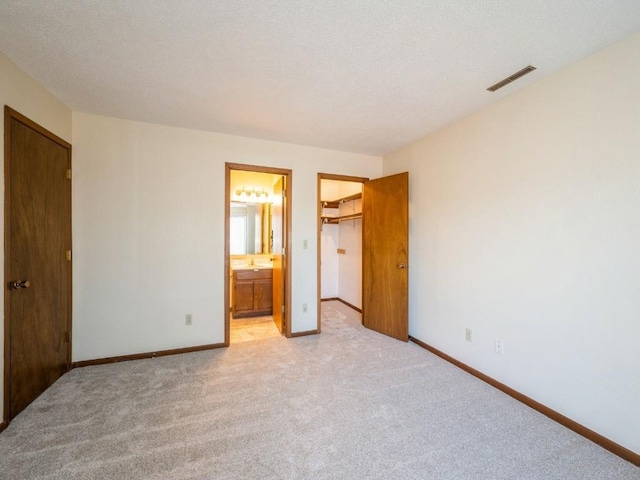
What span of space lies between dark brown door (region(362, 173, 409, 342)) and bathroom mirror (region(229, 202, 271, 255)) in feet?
6.01

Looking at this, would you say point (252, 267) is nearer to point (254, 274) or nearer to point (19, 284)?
point (254, 274)

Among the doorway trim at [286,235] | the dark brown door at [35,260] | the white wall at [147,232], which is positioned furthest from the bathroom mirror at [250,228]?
the dark brown door at [35,260]

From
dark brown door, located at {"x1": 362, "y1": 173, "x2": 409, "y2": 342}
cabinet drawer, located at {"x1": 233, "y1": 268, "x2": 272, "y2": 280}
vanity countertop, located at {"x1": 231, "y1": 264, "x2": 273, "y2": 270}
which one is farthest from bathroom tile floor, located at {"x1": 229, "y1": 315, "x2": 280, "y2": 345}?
dark brown door, located at {"x1": 362, "y1": 173, "x2": 409, "y2": 342}

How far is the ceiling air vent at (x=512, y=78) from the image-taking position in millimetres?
1919

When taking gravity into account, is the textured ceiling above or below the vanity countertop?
above

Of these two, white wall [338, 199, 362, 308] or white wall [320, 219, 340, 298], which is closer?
white wall [338, 199, 362, 308]

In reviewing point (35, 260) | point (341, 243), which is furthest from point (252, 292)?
point (35, 260)

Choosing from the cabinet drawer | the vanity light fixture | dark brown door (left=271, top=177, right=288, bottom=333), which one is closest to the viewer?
dark brown door (left=271, top=177, right=288, bottom=333)

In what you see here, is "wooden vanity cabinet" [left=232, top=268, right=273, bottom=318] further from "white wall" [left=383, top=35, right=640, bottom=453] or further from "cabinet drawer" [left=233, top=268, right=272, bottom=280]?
"white wall" [left=383, top=35, right=640, bottom=453]

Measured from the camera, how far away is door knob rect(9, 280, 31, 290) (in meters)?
1.88

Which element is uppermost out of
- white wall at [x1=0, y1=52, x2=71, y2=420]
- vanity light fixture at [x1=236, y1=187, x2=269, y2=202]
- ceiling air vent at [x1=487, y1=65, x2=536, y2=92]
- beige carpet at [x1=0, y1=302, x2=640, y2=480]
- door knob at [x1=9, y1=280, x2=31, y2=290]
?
ceiling air vent at [x1=487, y1=65, x2=536, y2=92]

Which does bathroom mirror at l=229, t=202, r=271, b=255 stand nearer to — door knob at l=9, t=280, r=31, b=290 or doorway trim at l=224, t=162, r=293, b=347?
doorway trim at l=224, t=162, r=293, b=347

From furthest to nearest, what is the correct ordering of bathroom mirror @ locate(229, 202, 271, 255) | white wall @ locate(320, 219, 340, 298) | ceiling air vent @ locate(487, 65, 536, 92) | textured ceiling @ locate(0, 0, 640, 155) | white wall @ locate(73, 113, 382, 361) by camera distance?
white wall @ locate(320, 219, 340, 298) → bathroom mirror @ locate(229, 202, 271, 255) → white wall @ locate(73, 113, 382, 361) → ceiling air vent @ locate(487, 65, 536, 92) → textured ceiling @ locate(0, 0, 640, 155)

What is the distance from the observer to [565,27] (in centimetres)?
154
